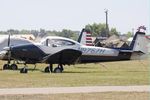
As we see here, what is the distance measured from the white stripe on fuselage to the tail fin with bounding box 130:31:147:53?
204cm

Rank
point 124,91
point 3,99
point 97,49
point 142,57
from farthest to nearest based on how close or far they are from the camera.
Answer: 1. point 142,57
2. point 97,49
3. point 124,91
4. point 3,99

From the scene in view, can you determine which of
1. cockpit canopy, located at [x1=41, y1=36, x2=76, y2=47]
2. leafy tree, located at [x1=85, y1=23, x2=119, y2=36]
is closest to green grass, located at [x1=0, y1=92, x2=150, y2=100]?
cockpit canopy, located at [x1=41, y1=36, x2=76, y2=47]

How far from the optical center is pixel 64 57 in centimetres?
3175

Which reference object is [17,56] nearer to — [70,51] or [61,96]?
[70,51]

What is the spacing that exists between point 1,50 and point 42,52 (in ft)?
17.6

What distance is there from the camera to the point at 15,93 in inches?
618

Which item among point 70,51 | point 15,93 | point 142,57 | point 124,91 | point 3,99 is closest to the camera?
point 3,99

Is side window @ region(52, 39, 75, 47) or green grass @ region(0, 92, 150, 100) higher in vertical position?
side window @ region(52, 39, 75, 47)

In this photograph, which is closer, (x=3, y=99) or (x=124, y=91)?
(x=3, y=99)

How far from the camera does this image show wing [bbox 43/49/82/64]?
3125cm

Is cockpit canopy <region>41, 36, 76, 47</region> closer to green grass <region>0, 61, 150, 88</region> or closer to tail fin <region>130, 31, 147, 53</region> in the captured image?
green grass <region>0, 61, 150, 88</region>

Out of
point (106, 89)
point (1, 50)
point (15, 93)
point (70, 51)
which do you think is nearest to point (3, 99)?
point (15, 93)

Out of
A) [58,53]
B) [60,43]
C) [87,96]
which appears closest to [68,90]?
[87,96]

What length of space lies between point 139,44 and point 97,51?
388 cm
